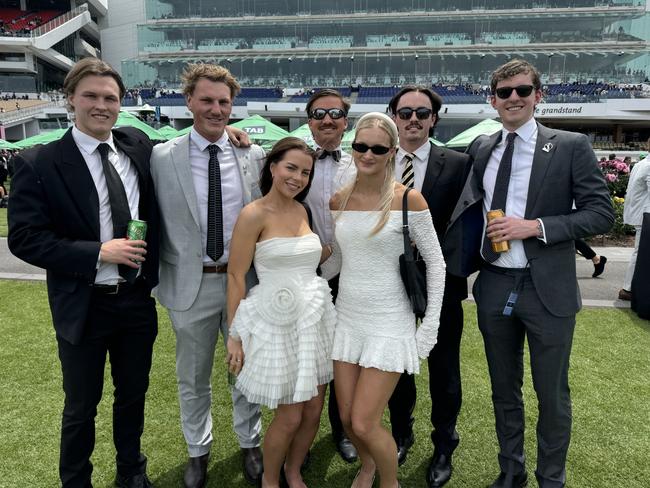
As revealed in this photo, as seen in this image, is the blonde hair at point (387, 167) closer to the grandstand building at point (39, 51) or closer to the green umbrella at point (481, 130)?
the green umbrella at point (481, 130)

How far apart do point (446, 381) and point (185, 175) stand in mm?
2259

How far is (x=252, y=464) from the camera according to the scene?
322 cm

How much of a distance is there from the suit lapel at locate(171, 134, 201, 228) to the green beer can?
0.40m

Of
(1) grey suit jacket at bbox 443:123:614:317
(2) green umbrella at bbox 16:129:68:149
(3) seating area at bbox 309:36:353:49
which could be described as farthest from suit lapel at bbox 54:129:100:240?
(3) seating area at bbox 309:36:353:49

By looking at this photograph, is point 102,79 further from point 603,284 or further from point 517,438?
point 603,284

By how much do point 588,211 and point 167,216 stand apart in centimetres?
257

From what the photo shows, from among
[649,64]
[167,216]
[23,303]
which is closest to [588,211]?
[167,216]

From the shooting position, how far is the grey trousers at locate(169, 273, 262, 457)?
9.99 ft

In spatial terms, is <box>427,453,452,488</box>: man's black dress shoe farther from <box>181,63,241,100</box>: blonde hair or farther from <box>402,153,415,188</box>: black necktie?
<box>181,63,241,100</box>: blonde hair

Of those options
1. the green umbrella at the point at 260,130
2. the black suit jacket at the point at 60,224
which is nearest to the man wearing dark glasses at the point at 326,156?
the black suit jacket at the point at 60,224

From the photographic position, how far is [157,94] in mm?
→ 43062

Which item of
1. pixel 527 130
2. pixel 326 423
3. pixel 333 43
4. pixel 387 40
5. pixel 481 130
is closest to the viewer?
pixel 527 130

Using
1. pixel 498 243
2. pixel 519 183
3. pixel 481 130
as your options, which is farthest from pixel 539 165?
pixel 481 130

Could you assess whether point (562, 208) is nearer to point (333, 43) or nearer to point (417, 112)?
point (417, 112)
